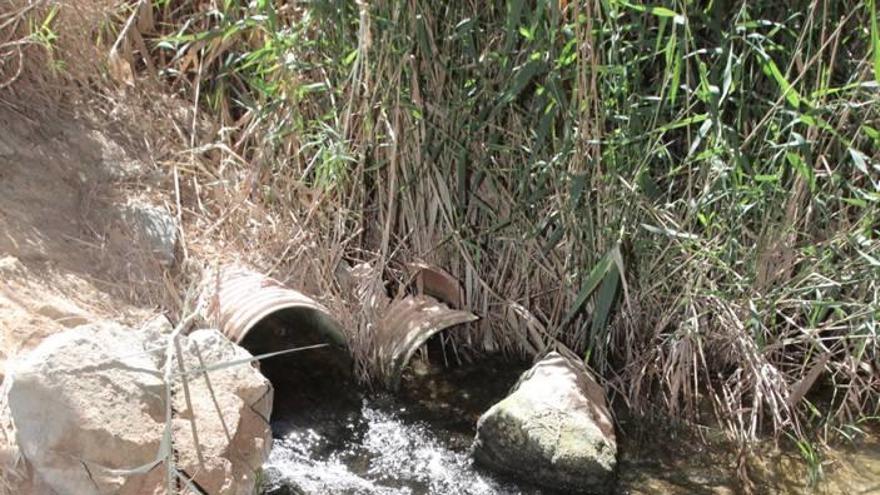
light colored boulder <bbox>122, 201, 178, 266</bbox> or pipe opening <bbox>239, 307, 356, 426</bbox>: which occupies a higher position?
light colored boulder <bbox>122, 201, 178, 266</bbox>

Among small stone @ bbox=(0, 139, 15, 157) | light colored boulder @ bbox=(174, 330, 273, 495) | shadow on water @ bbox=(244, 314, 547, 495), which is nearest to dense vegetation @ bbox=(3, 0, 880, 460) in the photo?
shadow on water @ bbox=(244, 314, 547, 495)

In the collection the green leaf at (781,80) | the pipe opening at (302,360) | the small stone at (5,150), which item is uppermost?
the green leaf at (781,80)

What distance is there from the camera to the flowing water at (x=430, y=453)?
3.36 metres

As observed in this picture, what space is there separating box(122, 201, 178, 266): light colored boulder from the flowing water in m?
0.58

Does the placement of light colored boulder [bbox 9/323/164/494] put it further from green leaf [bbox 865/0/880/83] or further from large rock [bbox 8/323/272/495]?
green leaf [bbox 865/0/880/83]

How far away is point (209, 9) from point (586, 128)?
185cm

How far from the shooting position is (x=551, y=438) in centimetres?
339

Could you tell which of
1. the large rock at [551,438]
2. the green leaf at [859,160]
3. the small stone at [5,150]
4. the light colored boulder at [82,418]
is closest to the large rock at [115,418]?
the light colored boulder at [82,418]

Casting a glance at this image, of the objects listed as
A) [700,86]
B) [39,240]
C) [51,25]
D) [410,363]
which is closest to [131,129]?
[51,25]

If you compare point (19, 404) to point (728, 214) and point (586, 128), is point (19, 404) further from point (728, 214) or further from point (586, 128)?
point (728, 214)

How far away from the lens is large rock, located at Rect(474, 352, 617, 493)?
3.37 meters

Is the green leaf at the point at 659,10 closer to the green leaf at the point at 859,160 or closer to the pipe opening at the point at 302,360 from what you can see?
the green leaf at the point at 859,160

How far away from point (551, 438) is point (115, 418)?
50.8 inches

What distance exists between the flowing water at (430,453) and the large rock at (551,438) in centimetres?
6
